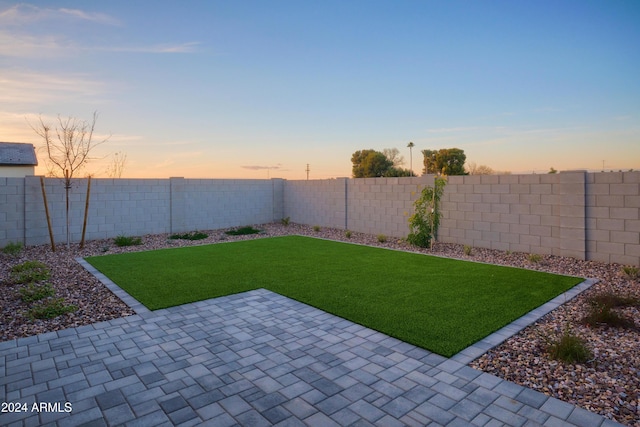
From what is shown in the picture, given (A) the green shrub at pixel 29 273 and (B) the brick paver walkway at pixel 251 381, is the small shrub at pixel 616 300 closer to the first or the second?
(B) the brick paver walkway at pixel 251 381

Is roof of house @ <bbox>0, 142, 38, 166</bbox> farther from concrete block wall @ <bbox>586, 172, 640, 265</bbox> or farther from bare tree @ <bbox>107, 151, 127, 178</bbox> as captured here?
concrete block wall @ <bbox>586, 172, 640, 265</bbox>

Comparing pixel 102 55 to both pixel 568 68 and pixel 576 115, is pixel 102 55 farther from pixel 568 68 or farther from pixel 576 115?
pixel 576 115

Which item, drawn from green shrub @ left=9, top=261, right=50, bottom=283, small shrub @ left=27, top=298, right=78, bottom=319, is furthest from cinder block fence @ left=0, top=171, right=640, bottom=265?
small shrub @ left=27, top=298, right=78, bottom=319

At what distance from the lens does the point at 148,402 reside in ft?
8.15

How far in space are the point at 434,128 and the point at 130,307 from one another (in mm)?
12322

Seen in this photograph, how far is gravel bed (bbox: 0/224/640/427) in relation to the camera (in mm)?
2600

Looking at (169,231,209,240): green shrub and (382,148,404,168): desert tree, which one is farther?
(382,148,404,168): desert tree

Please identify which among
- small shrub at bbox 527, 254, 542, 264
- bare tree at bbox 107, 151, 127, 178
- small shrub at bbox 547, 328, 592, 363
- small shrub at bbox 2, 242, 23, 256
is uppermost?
bare tree at bbox 107, 151, 127, 178

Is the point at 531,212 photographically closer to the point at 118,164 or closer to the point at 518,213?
the point at 518,213

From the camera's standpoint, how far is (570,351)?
10.1 feet

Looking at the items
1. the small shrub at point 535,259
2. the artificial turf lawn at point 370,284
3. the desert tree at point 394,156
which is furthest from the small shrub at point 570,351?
the desert tree at point 394,156

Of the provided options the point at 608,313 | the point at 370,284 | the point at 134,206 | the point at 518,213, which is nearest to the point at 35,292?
the point at 370,284

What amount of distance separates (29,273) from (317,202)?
837cm

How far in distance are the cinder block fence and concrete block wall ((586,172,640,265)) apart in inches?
0.6
